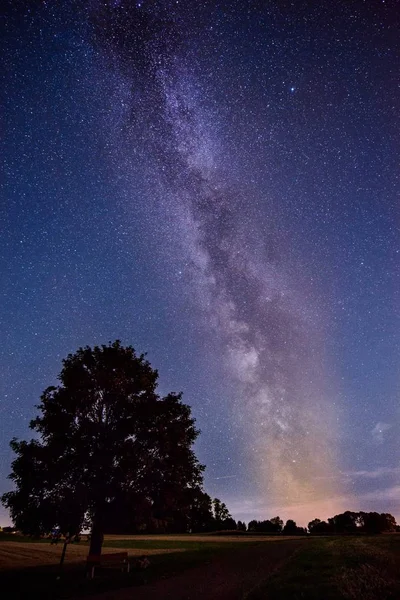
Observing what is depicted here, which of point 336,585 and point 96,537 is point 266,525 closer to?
point 96,537

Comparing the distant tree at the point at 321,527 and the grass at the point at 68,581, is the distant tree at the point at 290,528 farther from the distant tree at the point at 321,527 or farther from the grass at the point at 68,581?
the grass at the point at 68,581

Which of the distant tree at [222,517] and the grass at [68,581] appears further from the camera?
the distant tree at [222,517]

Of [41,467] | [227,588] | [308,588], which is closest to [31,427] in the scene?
[41,467]

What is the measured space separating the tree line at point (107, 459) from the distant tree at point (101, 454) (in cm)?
5

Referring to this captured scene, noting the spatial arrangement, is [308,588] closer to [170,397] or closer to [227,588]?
[227,588]

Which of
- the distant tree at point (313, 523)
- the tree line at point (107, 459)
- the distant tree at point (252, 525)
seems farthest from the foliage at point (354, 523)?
the tree line at point (107, 459)

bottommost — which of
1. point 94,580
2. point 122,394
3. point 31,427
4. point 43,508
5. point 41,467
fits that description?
point 94,580

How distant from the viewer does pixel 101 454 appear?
80.6 ft

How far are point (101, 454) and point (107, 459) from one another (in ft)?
1.48

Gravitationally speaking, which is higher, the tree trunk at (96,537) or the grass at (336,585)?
the tree trunk at (96,537)

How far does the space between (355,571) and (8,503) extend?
18.7 meters

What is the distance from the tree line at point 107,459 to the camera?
2356 cm

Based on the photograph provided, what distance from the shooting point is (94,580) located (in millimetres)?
17594

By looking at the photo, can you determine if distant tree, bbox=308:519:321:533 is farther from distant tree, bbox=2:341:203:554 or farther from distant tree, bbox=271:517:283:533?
distant tree, bbox=2:341:203:554
